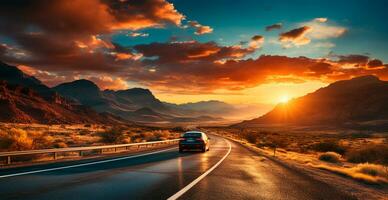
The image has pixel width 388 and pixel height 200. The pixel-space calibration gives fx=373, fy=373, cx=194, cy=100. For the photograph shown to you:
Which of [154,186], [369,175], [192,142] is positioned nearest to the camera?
[154,186]

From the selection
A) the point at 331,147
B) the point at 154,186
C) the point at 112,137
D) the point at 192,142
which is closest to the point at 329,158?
the point at 192,142

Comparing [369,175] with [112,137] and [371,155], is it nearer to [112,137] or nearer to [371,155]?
[371,155]

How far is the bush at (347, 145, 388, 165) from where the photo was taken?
89.7 ft

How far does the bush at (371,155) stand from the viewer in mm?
27328

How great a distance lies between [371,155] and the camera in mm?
28328

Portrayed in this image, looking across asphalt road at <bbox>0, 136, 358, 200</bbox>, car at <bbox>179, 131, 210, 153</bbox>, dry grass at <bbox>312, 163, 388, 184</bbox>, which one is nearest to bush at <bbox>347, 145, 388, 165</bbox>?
car at <bbox>179, 131, 210, 153</bbox>

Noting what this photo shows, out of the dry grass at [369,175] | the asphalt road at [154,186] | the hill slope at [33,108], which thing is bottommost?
the dry grass at [369,175]

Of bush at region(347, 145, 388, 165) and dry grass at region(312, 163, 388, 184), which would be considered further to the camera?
bush at region(347, 145, 388, 165)

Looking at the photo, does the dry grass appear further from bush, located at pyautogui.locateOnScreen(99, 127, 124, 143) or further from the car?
bush, located at pyautogui.locateOnScreen(99, 127, 124, 143)

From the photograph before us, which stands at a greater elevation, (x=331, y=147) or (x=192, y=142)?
(x=192, y=142)

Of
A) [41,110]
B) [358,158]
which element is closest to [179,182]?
[358,158]

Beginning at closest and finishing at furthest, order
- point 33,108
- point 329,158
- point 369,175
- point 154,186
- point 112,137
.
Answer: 1. point 154,186
2. point 369,175
3. point 329,158
4. point 112,137
5. point 33,108

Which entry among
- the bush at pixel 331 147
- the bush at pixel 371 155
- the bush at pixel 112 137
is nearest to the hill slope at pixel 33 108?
the bush at pixel 112 137

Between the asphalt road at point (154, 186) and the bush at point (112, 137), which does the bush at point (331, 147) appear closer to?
the bush at point (112, 137)
